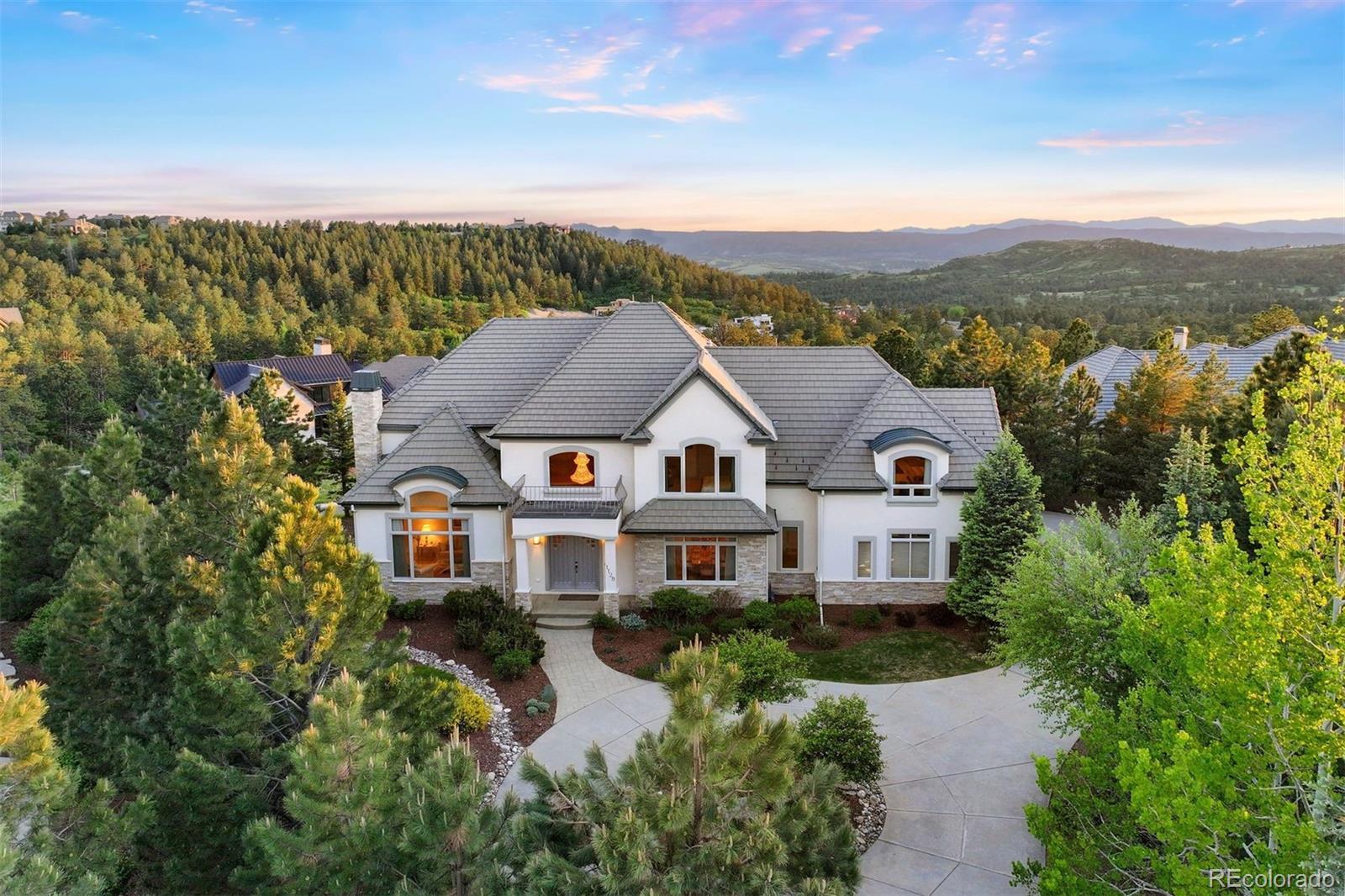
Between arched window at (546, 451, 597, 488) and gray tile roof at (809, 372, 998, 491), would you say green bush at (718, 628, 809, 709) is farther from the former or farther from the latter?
arched window at (546, 451, 597, 488)

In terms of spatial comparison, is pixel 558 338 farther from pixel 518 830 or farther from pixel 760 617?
pixel 518 830

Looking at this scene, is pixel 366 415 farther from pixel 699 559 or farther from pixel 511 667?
pixel 699 559

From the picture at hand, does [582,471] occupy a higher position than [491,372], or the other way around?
[491,372]

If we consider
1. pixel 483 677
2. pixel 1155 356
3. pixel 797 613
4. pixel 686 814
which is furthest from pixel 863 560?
pixel 1155 356

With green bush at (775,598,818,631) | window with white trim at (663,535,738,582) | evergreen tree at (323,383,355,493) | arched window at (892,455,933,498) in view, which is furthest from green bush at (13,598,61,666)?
arched window at (892,455,933,498)

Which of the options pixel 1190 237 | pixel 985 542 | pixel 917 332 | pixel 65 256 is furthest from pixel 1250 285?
pixel 65 256

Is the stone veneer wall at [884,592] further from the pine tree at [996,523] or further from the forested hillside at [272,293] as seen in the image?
the forested hillside at [272,293]
